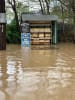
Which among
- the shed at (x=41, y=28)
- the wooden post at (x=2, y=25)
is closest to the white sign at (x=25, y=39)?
the shed at (x=41, y=28)

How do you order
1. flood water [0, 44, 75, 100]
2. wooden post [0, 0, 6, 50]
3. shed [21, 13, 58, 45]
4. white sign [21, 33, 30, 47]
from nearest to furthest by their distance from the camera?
flood water [0, 44, 75, 100], wooden post [0, 0, 6, 50], white sign [21, 33, 30, 47], shed [21, 13, 58, 45]

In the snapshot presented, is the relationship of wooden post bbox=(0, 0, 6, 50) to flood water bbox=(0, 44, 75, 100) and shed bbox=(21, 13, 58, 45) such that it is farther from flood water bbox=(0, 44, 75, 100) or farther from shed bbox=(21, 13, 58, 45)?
flood water bbox=(0, 44, 75, 100)

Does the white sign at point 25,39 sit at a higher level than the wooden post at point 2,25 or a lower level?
lower

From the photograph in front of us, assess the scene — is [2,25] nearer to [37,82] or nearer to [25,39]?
[25,39]

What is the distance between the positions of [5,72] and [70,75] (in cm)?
205

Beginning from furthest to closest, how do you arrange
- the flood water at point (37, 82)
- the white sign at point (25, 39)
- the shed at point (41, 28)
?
the shed at point (41, 28), the white sign at point (25, 39), the flood water at point (37, 82)

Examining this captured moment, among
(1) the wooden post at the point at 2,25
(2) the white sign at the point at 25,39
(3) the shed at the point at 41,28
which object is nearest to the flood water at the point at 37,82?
(1) the wooden post at the point at 2,25

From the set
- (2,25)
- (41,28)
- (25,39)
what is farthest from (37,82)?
(41,28)

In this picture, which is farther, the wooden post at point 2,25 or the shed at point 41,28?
the shed at point 41,28

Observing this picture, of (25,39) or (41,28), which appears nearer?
(25,39)

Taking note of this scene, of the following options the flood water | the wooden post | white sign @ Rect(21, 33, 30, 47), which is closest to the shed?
white sign @ Rect(21, 33, 30, 47)

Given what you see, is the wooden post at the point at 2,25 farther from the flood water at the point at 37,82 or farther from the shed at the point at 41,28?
the flood water at the point at 37,82

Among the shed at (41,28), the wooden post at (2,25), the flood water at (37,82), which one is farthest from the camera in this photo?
the shed at (41,28)

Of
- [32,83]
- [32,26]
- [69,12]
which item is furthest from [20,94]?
[69,12]
